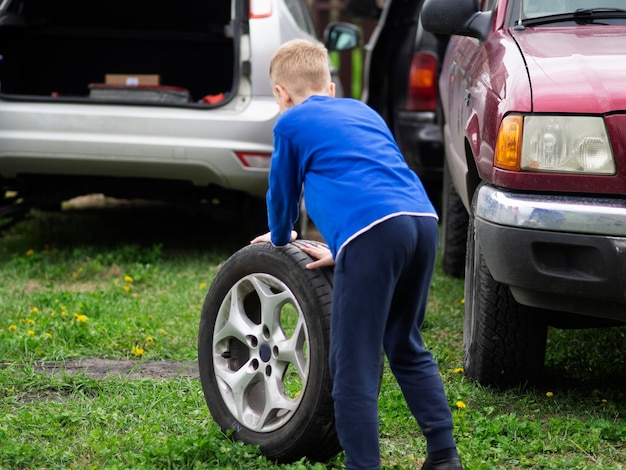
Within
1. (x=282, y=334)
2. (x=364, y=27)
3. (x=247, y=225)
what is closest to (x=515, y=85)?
(x=282, y=334)

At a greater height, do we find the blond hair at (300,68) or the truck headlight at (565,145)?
the blond hair at (300,68)

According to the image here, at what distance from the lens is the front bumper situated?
10.5ft

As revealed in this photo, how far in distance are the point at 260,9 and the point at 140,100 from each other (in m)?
0.84

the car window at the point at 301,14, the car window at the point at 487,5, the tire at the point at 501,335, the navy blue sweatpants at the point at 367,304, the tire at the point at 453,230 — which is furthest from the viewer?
the car window at the point at 301,14

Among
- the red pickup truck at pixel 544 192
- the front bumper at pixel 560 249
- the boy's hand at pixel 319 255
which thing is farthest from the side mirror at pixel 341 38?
the boy's hand at pixel 319 255

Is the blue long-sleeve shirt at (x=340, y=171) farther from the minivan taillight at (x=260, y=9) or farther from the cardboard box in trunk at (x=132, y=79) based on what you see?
the cardboard box in trunk at (x=132, y=79)

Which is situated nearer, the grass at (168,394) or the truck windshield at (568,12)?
the grass at (168,394)

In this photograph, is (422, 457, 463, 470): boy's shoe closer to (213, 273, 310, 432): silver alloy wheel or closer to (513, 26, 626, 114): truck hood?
(213, 273, 310, 432): silver alloy wheel

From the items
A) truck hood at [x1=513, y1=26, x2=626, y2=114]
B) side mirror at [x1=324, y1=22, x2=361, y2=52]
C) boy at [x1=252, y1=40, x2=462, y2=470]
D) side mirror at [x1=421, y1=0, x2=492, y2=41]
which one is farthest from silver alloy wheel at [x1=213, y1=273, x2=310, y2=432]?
side mirror at [x1=324, y1=22, x2=361, y2=52]

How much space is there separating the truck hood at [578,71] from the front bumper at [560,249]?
29cm

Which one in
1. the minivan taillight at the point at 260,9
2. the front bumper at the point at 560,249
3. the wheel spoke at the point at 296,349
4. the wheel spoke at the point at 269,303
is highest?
the minivan taillight at the point at 260,9

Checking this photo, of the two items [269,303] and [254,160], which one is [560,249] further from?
[254,160]

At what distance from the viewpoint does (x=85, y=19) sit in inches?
297

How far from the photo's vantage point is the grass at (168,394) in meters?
3.31
